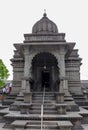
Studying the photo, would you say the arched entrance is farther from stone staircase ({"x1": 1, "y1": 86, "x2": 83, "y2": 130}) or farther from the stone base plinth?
the stone base plinth

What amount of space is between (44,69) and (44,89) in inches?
83.7

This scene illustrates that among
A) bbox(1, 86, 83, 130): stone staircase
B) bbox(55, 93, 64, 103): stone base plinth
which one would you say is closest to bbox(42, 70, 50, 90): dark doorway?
bbox(1, 86, 83, 130): stone staircase

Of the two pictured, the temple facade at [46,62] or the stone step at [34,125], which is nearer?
the stone step at [34,125]

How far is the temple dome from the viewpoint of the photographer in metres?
18.9

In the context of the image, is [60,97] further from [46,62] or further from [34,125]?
[46,62]

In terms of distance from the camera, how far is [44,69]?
17.1m

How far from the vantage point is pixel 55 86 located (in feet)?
54.2

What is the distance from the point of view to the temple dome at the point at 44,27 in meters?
18.9

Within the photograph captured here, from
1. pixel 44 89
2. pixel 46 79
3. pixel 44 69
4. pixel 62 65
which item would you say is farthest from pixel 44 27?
pixel 44 89

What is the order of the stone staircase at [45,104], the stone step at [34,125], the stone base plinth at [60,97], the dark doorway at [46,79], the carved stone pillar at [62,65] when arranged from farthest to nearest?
the dark doorway at [46,79]
the carved stone pillar at [62,65]
the stone base plinth at [60,97]
the stone staircase at [45,104]
the stone step at [34,125]

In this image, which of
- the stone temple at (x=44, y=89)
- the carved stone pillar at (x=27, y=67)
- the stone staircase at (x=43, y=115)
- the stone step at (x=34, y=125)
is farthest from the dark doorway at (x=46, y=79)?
the stone step at (x=34, y=125)

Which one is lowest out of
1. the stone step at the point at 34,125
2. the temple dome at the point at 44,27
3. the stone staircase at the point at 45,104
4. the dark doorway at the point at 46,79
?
the stone step at the point at 34,125

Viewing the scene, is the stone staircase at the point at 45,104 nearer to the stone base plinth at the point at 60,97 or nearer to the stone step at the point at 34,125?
the stone base plinth at the point at 60,97

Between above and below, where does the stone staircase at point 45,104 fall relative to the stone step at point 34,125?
above
